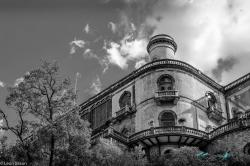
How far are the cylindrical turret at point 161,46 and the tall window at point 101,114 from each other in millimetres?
8016

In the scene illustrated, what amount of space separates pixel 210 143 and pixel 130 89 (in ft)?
36.8

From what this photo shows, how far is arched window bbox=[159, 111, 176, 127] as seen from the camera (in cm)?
3889

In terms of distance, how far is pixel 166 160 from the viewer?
31.8m

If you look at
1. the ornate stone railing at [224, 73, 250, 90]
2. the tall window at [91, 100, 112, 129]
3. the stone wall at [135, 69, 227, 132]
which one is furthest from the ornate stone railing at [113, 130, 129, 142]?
the ornate stone railing at [224, 73, 250, 90]

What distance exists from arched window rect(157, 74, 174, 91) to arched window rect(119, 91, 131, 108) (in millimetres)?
4021

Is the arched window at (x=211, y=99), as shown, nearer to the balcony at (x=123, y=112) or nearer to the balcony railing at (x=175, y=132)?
the balcony railing at (x=175, y=132)

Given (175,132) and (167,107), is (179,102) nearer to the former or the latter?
(167,107)

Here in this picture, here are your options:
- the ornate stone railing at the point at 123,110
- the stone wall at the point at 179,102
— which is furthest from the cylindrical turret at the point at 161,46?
the ornate stone railing at the point at 123,110

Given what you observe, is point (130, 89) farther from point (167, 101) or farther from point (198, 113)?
point (198, 113)

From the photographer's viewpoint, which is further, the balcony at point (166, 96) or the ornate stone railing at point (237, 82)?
the ornate stone railing at point (237, 82)

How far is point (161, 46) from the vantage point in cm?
4703

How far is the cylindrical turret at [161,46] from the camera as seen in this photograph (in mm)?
46688

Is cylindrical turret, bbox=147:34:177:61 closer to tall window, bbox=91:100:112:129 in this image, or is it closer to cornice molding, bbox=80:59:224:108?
cornice molding, bbox=80:59:224:108

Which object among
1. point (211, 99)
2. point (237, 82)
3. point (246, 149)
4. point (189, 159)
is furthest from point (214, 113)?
point (189, 159)
